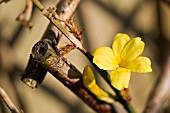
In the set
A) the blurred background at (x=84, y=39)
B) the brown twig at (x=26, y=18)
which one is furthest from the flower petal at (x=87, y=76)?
the blurred background at (x=84, y=39)

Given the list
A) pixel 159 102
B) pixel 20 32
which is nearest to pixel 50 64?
pixel 159 102

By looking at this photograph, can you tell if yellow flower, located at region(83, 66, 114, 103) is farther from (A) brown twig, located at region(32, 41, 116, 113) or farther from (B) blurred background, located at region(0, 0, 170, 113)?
(B) blurred background, located at region(0, 0, 170, 113)

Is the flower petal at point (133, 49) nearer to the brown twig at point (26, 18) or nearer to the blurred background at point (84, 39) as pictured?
the brown twig at point (26, 18)

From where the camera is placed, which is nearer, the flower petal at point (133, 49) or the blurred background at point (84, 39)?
the flower petal at point (133, 49)

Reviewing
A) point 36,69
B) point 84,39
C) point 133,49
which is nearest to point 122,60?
point 133,49

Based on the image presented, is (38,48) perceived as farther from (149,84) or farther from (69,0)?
(149,84)

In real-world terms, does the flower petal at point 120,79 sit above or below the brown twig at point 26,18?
below

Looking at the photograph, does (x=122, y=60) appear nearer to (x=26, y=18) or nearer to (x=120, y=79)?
(x=120, y=79)
